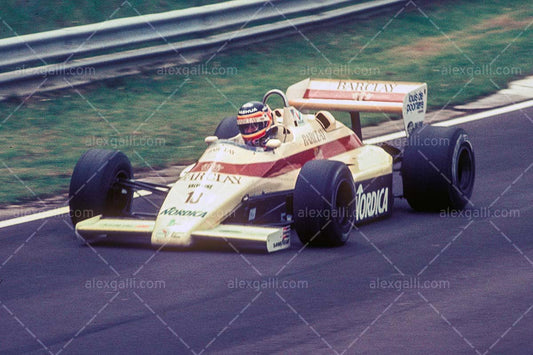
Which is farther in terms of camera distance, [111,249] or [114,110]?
[114,110]

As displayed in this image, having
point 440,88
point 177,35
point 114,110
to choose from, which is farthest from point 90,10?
point 440,88

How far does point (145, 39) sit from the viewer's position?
54.5 feet

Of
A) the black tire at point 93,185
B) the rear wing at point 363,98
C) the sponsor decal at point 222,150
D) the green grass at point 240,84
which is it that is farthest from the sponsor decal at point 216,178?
the green grass at point 240,84

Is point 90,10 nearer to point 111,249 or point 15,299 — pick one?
point 111,249

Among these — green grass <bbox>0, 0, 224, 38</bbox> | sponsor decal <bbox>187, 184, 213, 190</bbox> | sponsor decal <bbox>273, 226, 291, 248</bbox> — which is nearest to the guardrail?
green grass <bbox>0, 0, 224, 38</bbox>

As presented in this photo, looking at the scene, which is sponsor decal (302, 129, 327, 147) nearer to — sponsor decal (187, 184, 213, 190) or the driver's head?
the driver's head

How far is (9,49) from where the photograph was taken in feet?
49.7

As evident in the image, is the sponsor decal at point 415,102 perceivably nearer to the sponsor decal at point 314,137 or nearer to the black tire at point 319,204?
the sponsor decal at point 314,137

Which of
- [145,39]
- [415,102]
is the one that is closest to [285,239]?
[415,102]

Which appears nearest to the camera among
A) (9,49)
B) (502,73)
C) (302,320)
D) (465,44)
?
(302,320)

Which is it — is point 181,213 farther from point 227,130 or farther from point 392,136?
point 392,136

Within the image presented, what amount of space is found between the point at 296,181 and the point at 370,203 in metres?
1.41

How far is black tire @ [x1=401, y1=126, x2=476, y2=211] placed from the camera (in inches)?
445

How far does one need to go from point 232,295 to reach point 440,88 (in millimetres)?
9159
